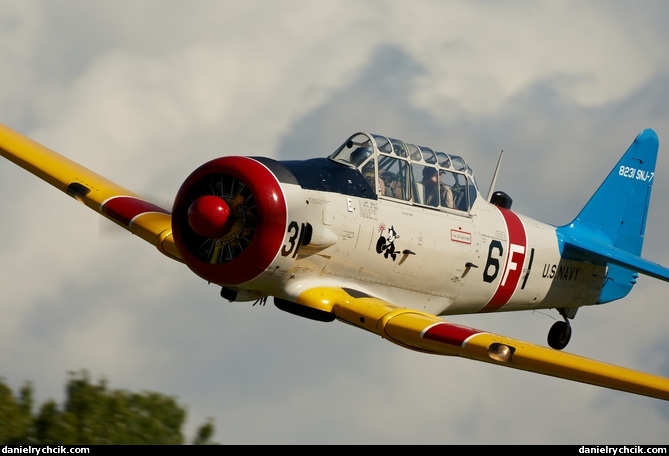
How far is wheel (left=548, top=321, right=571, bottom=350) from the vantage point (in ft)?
68.3

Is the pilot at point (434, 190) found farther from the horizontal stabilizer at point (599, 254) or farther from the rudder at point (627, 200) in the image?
the rudder at point (627, 200)

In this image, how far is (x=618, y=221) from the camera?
2141cm

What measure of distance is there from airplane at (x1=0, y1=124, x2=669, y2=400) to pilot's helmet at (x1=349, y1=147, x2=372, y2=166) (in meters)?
0.02

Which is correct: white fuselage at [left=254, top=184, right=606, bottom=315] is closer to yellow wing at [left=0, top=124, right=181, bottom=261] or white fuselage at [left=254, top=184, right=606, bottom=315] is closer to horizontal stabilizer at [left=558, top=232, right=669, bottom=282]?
horizontal stabilizer at [left=558, top=232, right=669, bottom=282]

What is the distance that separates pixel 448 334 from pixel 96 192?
6.12m

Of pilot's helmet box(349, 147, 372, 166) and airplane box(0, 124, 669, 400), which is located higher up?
pilot's helmet box(349, 147, 372, 166)

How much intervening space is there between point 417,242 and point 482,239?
1.46m

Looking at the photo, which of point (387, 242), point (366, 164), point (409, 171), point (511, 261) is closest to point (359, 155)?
point (366, 164)

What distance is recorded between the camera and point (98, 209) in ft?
Answer: 60.7

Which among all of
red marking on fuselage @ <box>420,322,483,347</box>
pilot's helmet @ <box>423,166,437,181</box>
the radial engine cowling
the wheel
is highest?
pilot's helmet @ <box>423,166,437,181</box>

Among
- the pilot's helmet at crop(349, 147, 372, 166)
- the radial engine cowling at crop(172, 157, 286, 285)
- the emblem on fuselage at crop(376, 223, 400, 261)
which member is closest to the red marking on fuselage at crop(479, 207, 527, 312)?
the emblem on fuselage at crop(376, 223, 400, 261)

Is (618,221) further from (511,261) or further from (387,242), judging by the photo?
(387,242)
